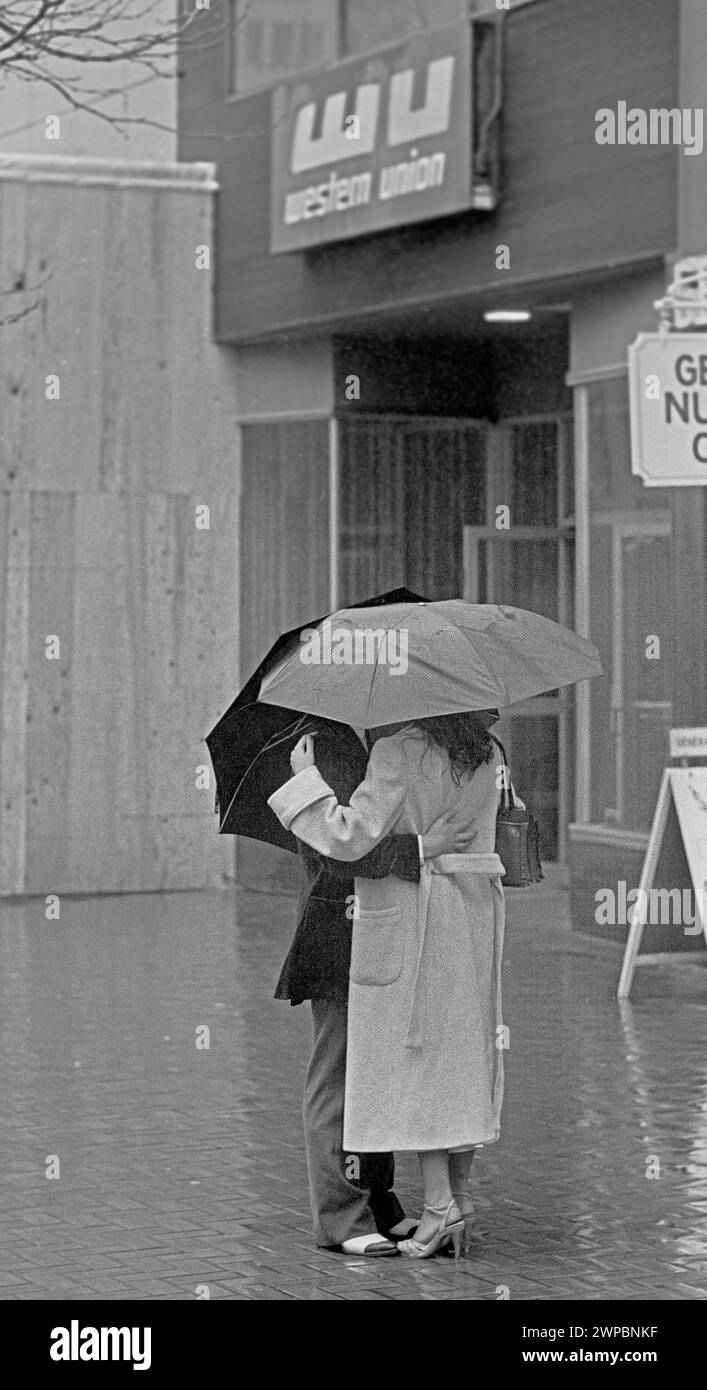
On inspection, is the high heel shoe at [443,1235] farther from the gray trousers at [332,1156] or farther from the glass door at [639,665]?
the glass door at [639,665]

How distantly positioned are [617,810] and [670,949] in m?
1.37

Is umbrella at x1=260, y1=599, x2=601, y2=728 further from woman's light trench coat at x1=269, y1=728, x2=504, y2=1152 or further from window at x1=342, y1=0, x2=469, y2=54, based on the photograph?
window at x1=342, y1=0, x2=469, y2=54

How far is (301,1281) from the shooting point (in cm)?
602

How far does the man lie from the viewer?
247 inches

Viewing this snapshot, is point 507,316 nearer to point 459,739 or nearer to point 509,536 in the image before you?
point 509,536

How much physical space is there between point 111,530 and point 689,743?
5.60 meters

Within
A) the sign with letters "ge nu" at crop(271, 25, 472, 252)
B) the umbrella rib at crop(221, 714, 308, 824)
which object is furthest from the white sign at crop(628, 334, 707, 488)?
the umbrella rib at crop(221, 714, 308, 824)

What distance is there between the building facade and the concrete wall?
0.96 ft

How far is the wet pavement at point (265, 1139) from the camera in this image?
612cm

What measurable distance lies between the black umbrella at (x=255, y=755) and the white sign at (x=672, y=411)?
158 inches

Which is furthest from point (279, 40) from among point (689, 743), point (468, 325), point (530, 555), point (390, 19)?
point (689, 743)

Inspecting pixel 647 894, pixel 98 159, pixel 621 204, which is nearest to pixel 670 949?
pixel 647 894

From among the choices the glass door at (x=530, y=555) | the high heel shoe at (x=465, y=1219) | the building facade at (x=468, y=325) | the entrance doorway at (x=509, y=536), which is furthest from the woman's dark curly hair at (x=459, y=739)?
the glass door at (x=530, y=555)
